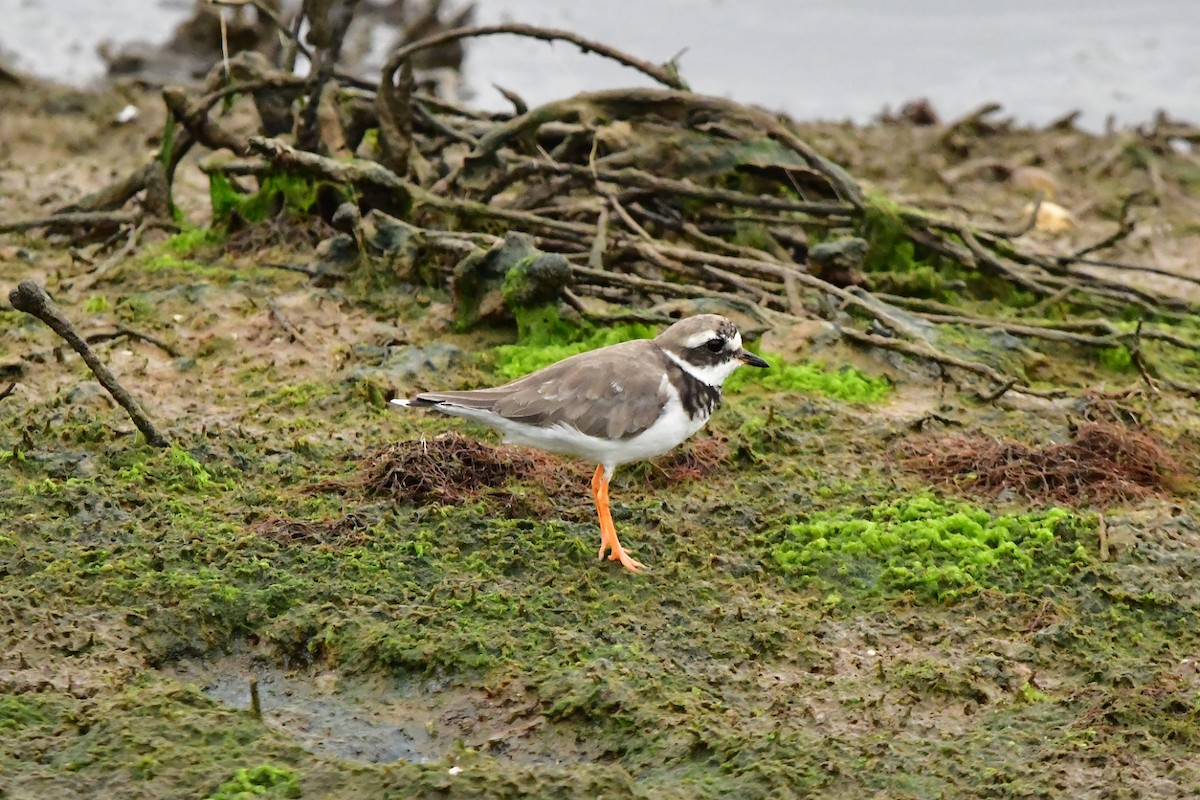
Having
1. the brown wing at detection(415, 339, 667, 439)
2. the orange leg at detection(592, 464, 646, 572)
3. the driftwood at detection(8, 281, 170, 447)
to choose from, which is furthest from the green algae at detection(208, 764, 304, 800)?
the driftwood at detection(8, 281, 170, 447)

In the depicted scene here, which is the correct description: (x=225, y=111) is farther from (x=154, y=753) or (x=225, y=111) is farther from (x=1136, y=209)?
(x=1136, y=209)

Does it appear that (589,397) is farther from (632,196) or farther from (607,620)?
(632,196)

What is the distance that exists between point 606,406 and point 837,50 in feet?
42.9

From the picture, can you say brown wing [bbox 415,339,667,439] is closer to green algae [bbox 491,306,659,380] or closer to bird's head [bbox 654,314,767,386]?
bird's head [bbox 654,314,767,386]

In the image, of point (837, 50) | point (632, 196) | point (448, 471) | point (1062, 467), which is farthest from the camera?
point (837, 50)

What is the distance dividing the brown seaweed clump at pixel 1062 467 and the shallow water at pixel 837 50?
31.1 feet

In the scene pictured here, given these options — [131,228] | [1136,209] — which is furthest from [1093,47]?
[131,228]

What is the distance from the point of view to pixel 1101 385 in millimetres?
8180

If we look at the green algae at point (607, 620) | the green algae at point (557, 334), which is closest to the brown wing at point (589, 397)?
the green algae at point (607, 620)

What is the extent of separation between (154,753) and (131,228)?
600cm

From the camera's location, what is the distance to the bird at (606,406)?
20.0ft

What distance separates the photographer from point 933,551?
6145 millimetres

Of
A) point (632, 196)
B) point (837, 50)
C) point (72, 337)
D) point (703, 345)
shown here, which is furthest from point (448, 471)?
point (837, 50)

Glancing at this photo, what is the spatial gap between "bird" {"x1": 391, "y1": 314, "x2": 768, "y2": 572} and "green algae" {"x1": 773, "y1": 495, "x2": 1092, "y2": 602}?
677 millimetres
